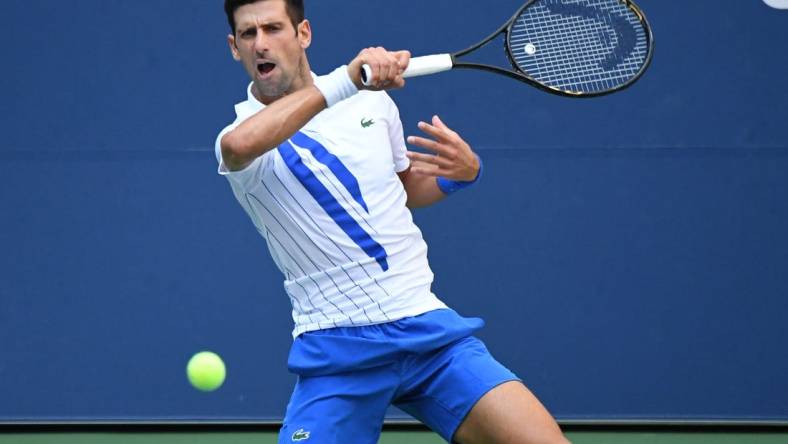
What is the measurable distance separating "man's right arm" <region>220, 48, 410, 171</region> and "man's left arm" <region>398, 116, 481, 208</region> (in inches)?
9.2

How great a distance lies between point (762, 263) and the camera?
A: 16.7ft

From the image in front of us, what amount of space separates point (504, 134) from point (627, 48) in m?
1.24

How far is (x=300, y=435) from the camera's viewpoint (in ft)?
10.0

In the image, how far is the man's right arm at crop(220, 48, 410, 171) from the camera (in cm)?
289

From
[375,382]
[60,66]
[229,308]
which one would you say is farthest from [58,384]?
[375,382]

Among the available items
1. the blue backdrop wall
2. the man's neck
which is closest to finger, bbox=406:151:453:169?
Answer: the man's neck

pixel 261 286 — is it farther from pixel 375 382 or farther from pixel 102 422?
pixel 375 382

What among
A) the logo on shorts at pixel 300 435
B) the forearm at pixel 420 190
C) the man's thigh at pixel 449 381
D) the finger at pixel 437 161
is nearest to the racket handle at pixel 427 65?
the finger at pixel 437 161

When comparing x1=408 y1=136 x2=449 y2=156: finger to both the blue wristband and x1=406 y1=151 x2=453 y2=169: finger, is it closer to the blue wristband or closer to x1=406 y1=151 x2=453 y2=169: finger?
x1=406 y1=151 x2=453 y2=169: finger

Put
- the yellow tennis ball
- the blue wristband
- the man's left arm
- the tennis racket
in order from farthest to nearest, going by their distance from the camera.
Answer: the yellow tennis ball
the tennis racket
the blue wristband
the man's left arm

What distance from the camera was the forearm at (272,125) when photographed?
290cm

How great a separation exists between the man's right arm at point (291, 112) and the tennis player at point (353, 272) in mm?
142

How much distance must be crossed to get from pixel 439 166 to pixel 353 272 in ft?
1.23

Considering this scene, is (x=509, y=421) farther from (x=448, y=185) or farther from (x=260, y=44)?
(x=260, y=44)
